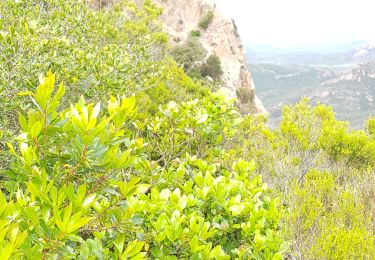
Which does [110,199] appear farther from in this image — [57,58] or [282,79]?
[282,79]

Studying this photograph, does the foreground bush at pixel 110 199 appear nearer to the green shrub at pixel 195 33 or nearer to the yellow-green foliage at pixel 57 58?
the yellow-green foliage at pixel 57 58

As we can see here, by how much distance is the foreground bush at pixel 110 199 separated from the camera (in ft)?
5.27

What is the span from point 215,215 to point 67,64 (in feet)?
10.8

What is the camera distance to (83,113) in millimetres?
1691

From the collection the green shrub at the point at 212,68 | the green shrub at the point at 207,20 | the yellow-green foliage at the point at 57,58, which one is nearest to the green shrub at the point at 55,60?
the yellow-green foliage at the point at 57,58

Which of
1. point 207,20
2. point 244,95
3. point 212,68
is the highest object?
point 207,20

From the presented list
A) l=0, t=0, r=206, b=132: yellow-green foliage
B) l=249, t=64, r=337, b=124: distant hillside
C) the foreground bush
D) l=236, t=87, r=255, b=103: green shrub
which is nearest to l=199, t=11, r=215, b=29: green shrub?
l=236, t=87, r=255, b=103: green shrub

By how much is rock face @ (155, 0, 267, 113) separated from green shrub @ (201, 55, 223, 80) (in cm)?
174

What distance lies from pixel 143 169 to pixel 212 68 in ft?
98.5

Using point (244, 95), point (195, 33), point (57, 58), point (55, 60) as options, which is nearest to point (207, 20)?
point (195, 33)

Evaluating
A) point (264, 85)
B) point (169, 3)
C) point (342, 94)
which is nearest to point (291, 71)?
point (264, 85)

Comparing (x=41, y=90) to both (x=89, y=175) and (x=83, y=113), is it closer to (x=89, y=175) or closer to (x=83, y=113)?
(x=83, y=113)

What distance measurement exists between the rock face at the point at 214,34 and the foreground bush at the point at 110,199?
32054 millimetres

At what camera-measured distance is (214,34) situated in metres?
37.9
